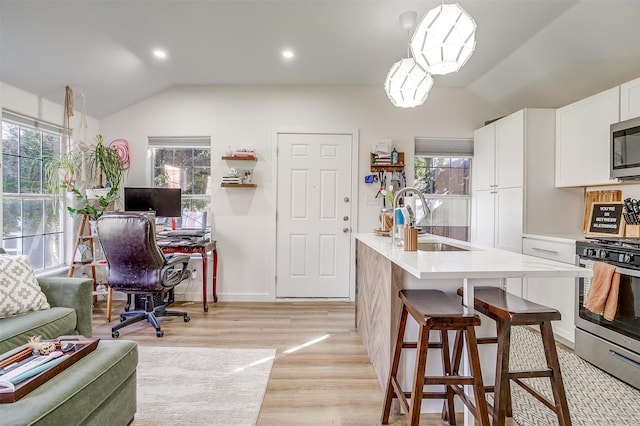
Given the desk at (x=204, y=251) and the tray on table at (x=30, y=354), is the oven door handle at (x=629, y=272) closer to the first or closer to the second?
the tray on table at (x=30, y=354)

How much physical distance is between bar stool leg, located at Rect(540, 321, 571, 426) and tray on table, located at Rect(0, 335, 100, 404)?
206 centimetres

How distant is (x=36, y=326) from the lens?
1742 millimetres

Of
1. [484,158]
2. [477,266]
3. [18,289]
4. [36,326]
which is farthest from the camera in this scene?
[484,158]

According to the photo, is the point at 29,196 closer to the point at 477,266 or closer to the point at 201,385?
the point at 201,385

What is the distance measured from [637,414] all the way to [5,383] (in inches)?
119

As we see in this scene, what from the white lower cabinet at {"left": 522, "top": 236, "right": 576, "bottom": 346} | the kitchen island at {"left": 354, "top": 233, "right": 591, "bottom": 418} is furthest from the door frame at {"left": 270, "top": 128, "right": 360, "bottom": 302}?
the white lower cabinet at {"left": 522, "top": 236, "right": 576, "bottom": 346}

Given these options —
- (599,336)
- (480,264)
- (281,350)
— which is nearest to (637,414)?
(599,336)

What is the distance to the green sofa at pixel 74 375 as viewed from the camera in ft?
3.60

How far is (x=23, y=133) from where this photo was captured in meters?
2.91

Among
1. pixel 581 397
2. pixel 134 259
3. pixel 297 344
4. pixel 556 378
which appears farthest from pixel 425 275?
pixel 134 259

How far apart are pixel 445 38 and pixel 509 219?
236 cm

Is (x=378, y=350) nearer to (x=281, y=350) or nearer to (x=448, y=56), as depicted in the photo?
(x=281, y=350)

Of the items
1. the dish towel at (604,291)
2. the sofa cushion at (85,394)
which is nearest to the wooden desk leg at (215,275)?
the sofa cushion at (85,394)

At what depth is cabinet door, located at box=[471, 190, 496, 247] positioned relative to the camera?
3.44 meters
